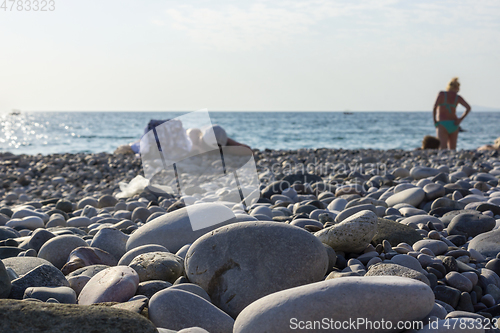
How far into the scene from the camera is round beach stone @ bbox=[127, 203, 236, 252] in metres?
2.60

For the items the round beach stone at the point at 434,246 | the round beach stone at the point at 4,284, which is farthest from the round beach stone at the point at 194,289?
the round beach stone at the point at 434,246

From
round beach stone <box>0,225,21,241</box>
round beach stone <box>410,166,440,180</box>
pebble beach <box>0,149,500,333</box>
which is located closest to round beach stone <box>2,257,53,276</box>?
pebble beach <box>0,149,500,333</box>

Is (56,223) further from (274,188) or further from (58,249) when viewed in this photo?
(274,188)

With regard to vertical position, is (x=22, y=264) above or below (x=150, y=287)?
above

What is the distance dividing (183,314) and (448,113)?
10323mm

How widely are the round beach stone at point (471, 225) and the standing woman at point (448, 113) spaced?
26.4 ft

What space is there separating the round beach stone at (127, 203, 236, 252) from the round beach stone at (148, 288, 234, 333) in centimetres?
98

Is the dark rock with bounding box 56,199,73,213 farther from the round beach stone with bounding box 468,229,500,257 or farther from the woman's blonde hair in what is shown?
the woman's blonde hair

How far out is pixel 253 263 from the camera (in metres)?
1.85

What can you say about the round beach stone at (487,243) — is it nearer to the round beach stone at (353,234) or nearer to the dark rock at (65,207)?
the round beach stone at (353,234)

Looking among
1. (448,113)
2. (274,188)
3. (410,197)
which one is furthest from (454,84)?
(410,197)

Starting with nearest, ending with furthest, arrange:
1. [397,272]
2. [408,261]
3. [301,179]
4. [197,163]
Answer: [397,272] < [408,261] < [301,179] < [197,163]

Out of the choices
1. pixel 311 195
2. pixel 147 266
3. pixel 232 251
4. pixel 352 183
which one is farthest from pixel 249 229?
pixel 352 183

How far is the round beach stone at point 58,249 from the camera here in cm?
244
